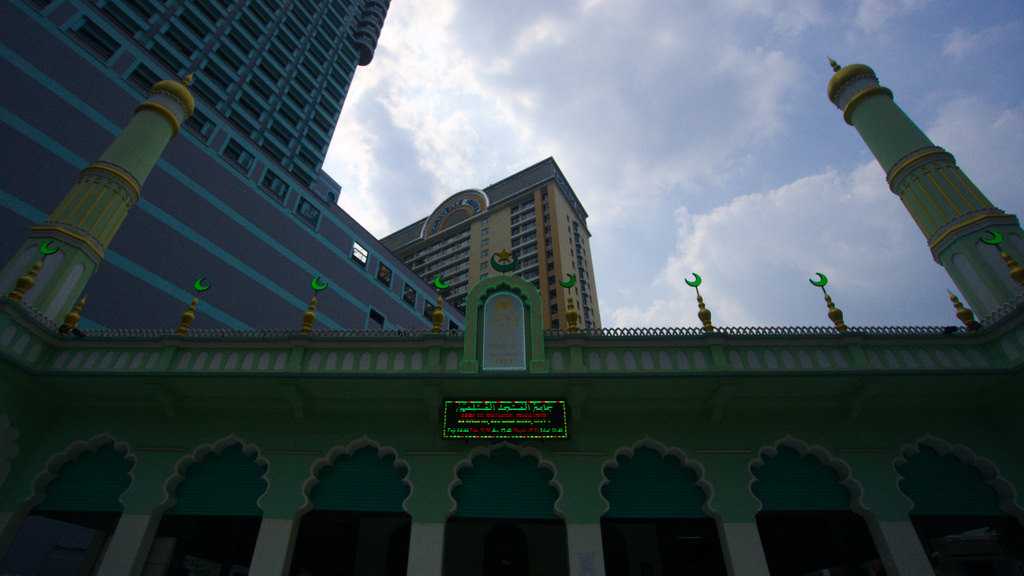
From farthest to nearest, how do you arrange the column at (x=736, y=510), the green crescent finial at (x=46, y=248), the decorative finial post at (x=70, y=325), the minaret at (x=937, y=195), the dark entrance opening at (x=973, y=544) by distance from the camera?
1. the minaret at (x=937, y=195)
2. the green crescent finial at (x=46, y=248)
3. the decorative finial post at (x=70, y=325)
4. the dark entrance opening at (x=973, y=544)
5. the column at (x=736, y=510)

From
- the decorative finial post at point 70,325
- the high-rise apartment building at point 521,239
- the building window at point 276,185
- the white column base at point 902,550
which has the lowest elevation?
the white column base at point 902,550

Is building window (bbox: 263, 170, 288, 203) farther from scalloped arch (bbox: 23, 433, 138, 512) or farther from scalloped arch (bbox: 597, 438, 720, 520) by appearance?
scalloped arch (bbox: 597, 438, 720, 520)

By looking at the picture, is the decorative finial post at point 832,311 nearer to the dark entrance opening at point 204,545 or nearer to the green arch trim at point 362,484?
the green arch trim at point 362,484

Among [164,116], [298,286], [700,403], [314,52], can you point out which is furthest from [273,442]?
[314,52]

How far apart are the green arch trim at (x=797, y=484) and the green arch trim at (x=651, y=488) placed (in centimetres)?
123

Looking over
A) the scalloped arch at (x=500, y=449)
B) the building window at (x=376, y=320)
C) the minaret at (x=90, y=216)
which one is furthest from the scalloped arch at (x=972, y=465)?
the building window at (x=376, y=320)

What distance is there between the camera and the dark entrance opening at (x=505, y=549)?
13.0 m

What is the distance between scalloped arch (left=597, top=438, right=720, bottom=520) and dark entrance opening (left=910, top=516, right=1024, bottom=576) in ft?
14.5

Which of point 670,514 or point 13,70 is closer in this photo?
point 670,514

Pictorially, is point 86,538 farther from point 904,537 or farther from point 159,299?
point 904,537

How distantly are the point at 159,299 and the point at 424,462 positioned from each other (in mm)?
18418

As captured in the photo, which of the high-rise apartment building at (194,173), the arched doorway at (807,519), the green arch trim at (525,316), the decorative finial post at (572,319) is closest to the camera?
the arched doorway at (807,519)

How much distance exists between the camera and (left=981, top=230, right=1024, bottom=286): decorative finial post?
10305 millimetres

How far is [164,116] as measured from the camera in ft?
50.2
